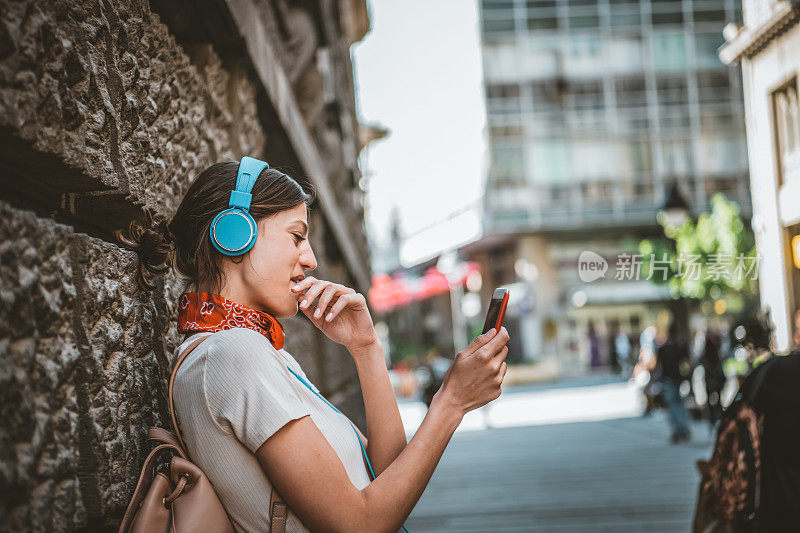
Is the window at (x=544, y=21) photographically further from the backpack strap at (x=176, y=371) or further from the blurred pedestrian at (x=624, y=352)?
→ the backpack strap at (x=176, y=371)

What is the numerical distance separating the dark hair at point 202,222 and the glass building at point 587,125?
30.0 meters

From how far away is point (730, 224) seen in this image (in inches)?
816

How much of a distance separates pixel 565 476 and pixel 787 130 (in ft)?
19.8

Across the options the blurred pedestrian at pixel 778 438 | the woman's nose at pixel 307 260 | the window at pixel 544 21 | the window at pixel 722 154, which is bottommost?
the blurred pedestrian at pixel 778 438

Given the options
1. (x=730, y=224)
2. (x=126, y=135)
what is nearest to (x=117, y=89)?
(x=126, y=135)

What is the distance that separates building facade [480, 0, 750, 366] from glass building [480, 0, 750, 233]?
1.5 inches

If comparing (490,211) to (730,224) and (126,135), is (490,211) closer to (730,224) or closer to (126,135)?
(730,224)

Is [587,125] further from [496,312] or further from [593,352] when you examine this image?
[496,312]

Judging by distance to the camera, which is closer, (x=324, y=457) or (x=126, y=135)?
(x=324, y=457)

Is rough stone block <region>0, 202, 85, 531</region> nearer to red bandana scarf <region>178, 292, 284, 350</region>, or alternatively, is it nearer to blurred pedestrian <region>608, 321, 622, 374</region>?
red bandana scarf <region>178, 292, 284, 350</region>

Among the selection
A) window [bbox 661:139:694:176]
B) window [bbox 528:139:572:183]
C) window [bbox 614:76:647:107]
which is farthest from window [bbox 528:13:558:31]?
window [bbox 661:139:694:176]

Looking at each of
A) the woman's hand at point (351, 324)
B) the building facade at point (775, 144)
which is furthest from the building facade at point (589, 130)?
the woman's hand at point (351, 324)

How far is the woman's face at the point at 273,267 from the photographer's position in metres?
1.88

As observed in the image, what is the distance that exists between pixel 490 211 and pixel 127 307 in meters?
30.3
